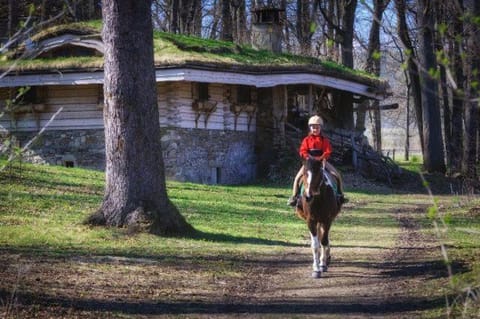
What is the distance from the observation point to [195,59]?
30.7m

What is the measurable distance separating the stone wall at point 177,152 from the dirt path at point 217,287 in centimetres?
1677

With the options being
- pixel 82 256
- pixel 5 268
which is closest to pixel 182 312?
pixel 5 268

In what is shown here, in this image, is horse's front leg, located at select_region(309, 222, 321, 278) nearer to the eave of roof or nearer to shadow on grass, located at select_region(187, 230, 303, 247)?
shadow on grass, located at select_region(187, 230, 303, 247)

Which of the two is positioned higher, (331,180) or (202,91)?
(202,91)

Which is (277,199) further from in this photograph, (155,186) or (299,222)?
(155,186)

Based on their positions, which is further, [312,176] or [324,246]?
[324,246]

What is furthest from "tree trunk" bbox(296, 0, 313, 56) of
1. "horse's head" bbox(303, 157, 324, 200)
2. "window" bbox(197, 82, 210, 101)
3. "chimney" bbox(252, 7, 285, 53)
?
"horse's head" bbox(303, 157, 324, 200)

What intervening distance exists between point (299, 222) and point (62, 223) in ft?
23.7

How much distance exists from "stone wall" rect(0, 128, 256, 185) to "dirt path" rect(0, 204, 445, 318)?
1677 centimetres

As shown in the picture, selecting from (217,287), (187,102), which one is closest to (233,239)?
(217,287)

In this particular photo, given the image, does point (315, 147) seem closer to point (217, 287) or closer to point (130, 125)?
point (217, 287)

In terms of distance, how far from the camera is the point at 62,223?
17094mm

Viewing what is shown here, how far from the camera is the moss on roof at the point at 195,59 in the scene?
31.0m

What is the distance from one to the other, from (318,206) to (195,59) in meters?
17.9
